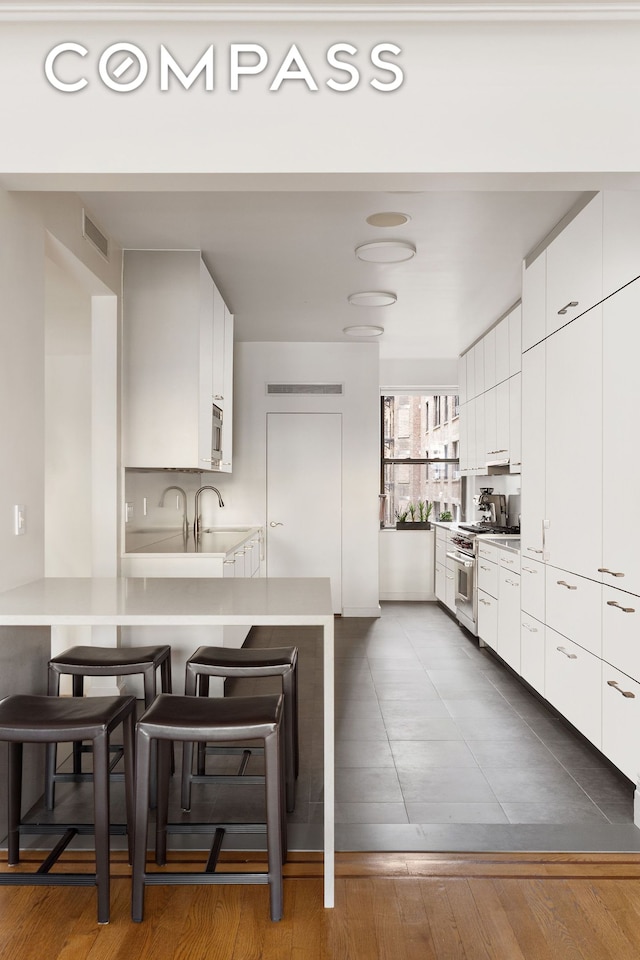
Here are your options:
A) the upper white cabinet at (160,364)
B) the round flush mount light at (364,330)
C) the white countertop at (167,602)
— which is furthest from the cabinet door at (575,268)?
the round flush mount light at (364,330)

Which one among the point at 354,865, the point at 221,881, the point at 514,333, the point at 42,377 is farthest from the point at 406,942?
the point at 514,333

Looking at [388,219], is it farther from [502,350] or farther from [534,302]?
[502,350]

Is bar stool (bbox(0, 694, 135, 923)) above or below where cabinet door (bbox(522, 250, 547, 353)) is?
below

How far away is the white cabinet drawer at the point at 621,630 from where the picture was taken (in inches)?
104

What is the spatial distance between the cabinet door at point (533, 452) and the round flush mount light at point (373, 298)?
1216 millimetres

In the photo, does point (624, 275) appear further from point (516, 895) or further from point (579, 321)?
point (516, 895)

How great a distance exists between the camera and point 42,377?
2797 millimetres

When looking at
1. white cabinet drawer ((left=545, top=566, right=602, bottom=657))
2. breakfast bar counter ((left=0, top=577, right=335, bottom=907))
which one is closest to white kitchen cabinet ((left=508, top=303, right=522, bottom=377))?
white cabinet drawer ((left=545, top=566, right=602, bottom=657))

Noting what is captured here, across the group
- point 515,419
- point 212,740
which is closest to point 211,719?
point 212,740

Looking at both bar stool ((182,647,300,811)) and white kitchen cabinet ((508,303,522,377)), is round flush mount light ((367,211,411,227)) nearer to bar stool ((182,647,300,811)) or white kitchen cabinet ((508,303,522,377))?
white kitchen cabinet ((508,303,522,377))

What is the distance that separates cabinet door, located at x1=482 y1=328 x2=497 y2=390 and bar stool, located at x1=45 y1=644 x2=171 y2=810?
3.75 meters

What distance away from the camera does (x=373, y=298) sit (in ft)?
16.4

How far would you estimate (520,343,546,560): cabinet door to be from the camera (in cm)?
377

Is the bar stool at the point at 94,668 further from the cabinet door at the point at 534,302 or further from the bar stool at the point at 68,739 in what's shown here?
the cabinet door at the point at 534,302
